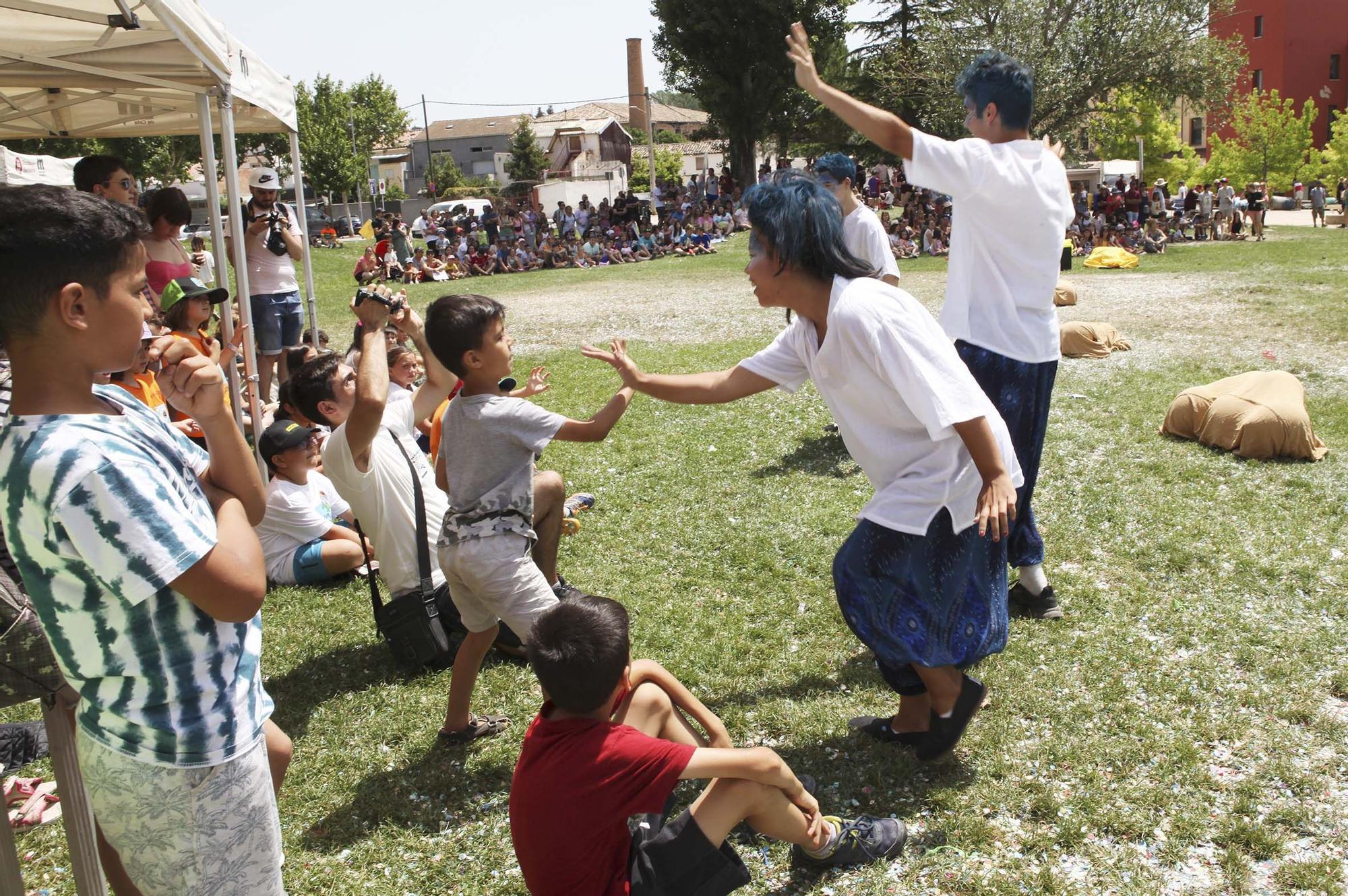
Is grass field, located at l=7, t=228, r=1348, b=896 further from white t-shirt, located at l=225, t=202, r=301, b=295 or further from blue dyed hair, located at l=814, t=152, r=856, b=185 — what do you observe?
white t-shirt, located at l=225, t=202, r=301, b=295

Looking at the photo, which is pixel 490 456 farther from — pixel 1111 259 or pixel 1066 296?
pixel 1111 259

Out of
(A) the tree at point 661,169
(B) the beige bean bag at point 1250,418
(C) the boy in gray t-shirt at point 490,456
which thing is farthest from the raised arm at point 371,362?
(A) the tree at point 661,169

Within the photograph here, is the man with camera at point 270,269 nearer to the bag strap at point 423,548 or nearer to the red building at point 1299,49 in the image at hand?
the bag strap at point 423,548

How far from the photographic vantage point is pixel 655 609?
5105mm

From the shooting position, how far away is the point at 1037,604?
15.7 ft

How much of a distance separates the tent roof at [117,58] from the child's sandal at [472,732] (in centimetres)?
384

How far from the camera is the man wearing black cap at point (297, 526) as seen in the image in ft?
18.2

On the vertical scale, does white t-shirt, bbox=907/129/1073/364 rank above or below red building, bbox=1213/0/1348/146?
below

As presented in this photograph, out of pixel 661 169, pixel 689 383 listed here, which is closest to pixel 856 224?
pixel 689 383

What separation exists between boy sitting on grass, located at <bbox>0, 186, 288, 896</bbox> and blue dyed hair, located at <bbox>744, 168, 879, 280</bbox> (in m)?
1.77

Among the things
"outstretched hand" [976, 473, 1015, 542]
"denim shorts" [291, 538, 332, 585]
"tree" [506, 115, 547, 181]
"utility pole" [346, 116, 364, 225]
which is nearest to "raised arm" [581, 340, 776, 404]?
"outstretched hand" [976, 473, 1015, 542]

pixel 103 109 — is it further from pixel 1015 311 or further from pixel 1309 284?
pixel 1309 284

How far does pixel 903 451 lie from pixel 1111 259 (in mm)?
21487

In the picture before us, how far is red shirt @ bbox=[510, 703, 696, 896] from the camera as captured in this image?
249 centimetres
